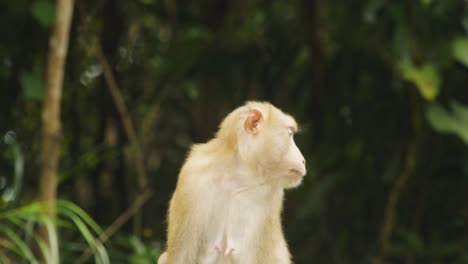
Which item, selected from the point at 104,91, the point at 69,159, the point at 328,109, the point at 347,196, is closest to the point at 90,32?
the point at 104,91

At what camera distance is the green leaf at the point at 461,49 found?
539 centimetres

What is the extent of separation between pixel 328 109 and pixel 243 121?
3.50 meters

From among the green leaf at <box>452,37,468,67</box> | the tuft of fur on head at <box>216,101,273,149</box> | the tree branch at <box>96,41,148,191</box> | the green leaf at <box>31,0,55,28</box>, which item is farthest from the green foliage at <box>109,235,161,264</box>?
the green leaf at <box>452,37,468,67</box>

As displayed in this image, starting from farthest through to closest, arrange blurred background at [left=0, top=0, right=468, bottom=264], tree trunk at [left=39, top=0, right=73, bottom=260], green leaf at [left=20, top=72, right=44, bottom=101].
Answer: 1. blurred background at [left=0, top=0, right=468, bottom=264]
2. green leaf at [left=20, top=72, right=44, bottom=101]
3. tree trunk at [left=39, top=0, right=73, bottom=260]

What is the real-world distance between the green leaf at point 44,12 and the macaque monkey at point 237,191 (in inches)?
83.2

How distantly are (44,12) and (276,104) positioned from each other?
2326 millimetres

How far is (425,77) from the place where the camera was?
18.2 ft

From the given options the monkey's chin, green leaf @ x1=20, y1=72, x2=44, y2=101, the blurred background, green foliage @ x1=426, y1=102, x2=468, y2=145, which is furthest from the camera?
the blurred background

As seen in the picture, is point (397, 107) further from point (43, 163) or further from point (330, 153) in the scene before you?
point (43, 163)

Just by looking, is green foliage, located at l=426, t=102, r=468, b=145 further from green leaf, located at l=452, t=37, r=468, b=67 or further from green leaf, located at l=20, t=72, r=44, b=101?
green leaf, located at l=20, t=72, r=44, b=101

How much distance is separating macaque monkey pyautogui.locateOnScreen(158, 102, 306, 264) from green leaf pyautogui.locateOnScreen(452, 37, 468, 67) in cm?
233

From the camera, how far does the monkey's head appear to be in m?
3.35

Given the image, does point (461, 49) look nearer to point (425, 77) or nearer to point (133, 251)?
point (425, 77)

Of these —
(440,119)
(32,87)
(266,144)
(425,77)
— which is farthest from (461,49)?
(32,87)
